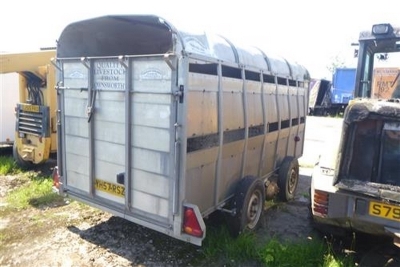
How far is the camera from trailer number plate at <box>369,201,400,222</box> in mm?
3027

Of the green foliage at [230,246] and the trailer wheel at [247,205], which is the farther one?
the trailer wheel at [247,205]

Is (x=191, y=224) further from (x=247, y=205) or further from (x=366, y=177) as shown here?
(x=366, y=177)

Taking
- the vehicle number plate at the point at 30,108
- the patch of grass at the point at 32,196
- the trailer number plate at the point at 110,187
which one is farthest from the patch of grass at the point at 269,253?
the vehicle number plate at the point at 30,108

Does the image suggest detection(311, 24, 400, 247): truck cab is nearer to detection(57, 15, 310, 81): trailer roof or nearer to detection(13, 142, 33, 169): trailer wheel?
detection(57, 15, 310, 81): trailer roof

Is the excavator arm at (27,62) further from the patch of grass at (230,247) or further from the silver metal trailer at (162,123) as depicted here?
the patch of grass at (230,247)

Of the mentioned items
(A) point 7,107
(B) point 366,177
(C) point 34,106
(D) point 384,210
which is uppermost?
(C) point 34,106

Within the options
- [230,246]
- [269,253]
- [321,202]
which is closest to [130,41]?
[230,246]

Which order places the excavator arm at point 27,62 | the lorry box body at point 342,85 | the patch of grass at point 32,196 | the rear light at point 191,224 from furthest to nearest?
1. the lorry box body at point 342,85
2. the excavator arm at point 27,62
3. the patch of grass at point 32,196
4. the rear light at point 191,224

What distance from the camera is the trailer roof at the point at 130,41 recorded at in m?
3.73

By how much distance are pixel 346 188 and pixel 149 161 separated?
2.00 meters

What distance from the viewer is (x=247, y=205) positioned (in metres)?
4.12

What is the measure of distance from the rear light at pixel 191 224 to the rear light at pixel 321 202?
124cm

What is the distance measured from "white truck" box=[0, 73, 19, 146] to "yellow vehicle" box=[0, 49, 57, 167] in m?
1.46

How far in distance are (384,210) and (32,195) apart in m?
5.37
